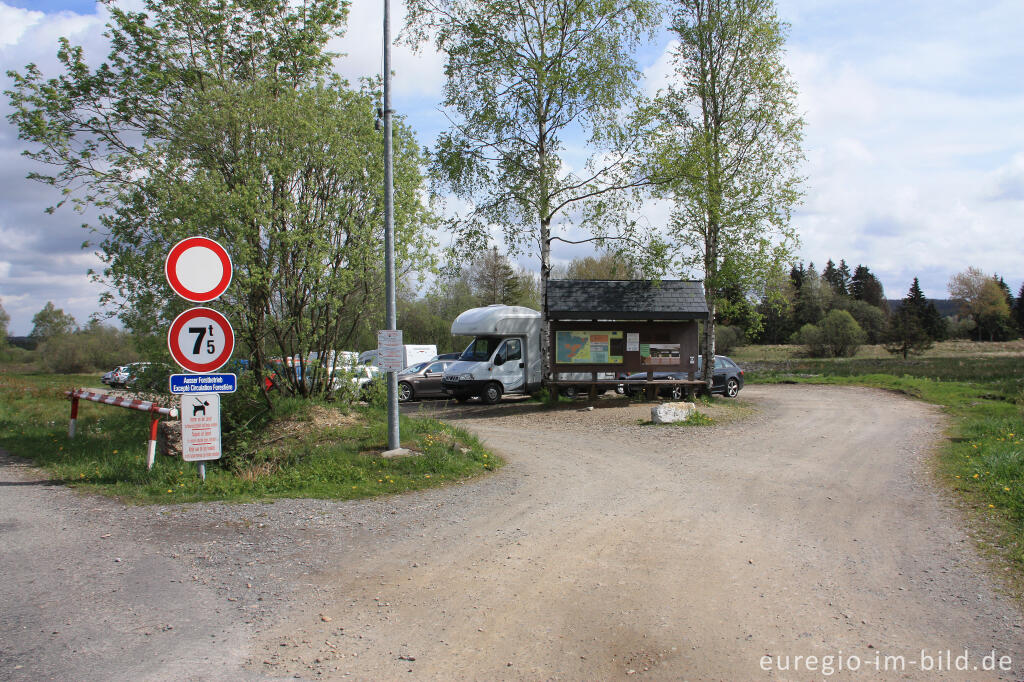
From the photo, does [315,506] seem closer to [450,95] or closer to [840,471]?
[840,471]

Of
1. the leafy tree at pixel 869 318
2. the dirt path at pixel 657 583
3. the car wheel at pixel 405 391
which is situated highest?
the leafy tree at pixel 869 318

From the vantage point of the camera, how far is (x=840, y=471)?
1005cm

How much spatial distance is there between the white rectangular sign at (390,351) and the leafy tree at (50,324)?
47.3m

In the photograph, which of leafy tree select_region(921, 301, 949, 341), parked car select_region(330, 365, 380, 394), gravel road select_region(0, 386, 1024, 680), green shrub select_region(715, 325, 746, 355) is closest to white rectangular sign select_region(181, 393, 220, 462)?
gravel road select_region(0, 386, 1024, 680)

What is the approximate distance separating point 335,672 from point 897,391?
1050 inches

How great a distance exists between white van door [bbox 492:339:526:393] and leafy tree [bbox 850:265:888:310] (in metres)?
83.0

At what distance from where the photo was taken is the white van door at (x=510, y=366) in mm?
21094

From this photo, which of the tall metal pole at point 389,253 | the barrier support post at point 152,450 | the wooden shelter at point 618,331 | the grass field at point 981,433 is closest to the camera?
the grass field at point 981,433

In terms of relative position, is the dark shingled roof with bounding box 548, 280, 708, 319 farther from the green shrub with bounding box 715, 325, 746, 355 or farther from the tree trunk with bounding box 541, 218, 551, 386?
the green shrub with bounding box 715, 325, 746, 355

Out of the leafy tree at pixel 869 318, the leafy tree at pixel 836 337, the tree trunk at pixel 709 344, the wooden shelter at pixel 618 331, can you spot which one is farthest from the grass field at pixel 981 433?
the leafy tree at pixel 869 318

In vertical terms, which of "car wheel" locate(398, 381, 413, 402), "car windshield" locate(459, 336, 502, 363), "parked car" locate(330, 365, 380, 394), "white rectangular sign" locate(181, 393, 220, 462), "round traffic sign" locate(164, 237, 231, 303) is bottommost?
"car wheel" locate(398, 381, 413, 402)

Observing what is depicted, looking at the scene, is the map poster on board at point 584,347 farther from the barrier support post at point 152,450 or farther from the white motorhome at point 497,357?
the barrier support post at point 152,450

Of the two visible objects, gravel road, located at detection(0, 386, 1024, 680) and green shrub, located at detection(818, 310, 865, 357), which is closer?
gravel road, located at detection(0, 386, 1024, 680)

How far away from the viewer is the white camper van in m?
20.9
